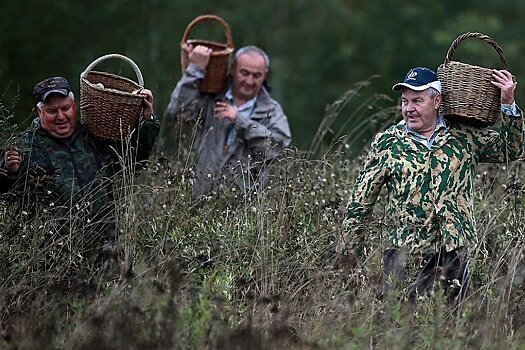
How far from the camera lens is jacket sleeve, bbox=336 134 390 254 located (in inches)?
244

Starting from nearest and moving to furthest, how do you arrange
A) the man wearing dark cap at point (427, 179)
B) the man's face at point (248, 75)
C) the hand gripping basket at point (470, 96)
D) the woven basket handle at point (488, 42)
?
the man wearing dark cap at point (427, 179)
the hand gripping basket at point (470, 96)
the woven basket handle at point (488, 42)
the man's face at point (248, 75)

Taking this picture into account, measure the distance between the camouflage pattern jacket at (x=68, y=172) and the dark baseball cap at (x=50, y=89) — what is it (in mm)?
203

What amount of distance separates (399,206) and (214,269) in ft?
3.80

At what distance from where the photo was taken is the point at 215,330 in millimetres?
5055

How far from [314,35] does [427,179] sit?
838 inches

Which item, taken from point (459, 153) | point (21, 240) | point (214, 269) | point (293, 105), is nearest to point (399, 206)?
point (459, 153)

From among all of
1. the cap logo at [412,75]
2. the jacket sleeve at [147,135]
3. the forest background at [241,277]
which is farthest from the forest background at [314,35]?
the cap logo at [412,75]

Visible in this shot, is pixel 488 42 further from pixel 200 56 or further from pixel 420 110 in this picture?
pixel 200 56

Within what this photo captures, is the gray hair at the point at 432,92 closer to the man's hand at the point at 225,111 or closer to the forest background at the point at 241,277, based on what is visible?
the forest background at the point at 241,277

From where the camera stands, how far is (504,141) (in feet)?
20.2

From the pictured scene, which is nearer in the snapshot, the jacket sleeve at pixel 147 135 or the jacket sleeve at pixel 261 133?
the jacket sleeve at pixel 147 135

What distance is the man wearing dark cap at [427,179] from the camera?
607 centimetres

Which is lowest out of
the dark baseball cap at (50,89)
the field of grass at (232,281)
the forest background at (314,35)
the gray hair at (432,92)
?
the forest background at (314,35)

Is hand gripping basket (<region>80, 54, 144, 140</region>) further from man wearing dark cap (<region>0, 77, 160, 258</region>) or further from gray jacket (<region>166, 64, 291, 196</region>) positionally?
gray jacket (<region>166, 64, 291, 196</region>)
